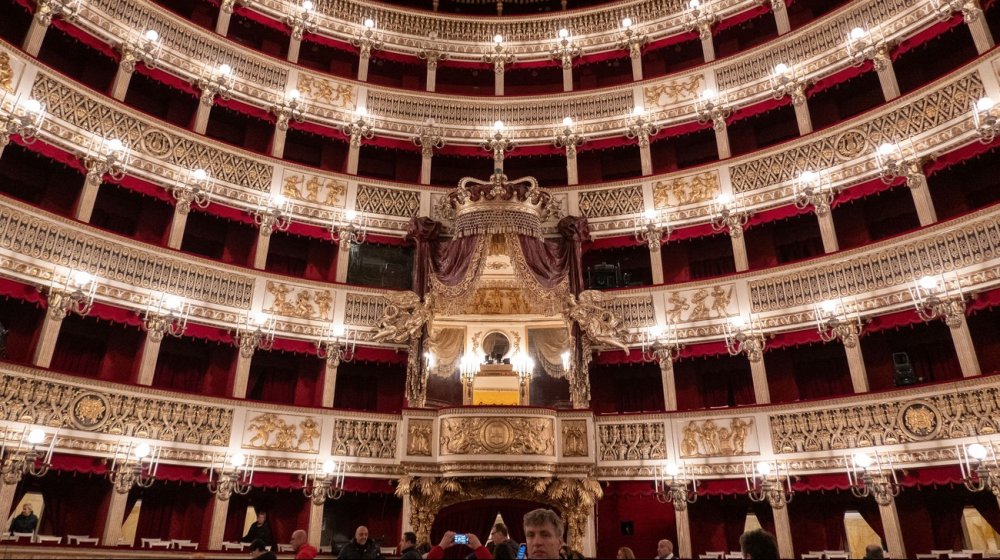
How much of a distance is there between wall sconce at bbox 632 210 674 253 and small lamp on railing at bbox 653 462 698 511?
6.16m

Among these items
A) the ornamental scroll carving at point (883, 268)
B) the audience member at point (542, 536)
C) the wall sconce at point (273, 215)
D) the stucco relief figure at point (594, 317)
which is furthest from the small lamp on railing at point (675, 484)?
the wall sconce at point (273, 215)

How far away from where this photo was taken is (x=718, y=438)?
50.5 feet

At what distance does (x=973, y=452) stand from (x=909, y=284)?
4.03 metres

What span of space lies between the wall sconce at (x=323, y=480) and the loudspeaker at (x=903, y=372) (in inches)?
516

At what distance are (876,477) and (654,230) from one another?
829cm

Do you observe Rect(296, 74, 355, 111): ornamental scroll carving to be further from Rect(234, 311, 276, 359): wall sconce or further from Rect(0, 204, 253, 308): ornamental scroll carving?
Rect(234, 311, 276, 359): wall sconce

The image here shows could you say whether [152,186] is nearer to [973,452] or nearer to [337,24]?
[337,24]

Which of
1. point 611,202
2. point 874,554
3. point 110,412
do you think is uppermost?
point 611,202

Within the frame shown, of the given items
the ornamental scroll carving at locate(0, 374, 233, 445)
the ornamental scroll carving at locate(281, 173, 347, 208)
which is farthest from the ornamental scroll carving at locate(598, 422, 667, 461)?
the ornamental scroll carving at locate(281, 173, 347, 208)

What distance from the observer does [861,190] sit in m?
16.5

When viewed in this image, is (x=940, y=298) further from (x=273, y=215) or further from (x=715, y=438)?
(x=273, y=215)

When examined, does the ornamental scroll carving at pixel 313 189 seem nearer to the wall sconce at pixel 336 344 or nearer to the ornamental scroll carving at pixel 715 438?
the wall sconce at pixel 336 344

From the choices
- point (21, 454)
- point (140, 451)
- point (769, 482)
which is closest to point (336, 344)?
point (140, 451)

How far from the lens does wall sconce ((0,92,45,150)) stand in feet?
45.4
